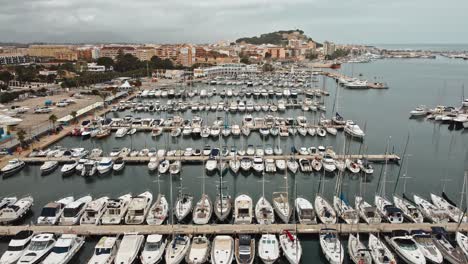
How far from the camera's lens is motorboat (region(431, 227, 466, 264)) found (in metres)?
15.8

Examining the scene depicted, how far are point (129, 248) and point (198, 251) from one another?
10.3 ft

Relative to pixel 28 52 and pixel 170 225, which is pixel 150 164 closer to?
pixel 170 225

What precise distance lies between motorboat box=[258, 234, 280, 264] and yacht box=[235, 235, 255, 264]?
38 cm

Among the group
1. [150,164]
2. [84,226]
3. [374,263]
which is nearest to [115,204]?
[84,226]

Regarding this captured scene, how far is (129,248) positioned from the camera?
16188mm

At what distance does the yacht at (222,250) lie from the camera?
1552 centimetres

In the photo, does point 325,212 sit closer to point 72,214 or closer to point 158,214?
point 158,214

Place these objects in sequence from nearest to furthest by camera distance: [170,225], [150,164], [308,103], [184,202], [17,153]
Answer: [170,225] < [184,202] < [150,164] < [17,153] < [308,103]

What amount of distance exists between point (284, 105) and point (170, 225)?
36.6m

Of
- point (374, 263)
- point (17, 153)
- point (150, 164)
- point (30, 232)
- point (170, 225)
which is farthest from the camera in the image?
point (17, 153)

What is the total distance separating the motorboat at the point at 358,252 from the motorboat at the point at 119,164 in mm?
18764

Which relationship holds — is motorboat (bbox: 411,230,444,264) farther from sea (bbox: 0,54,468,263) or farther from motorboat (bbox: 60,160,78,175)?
motorboat (bbox: 60,160,78,175)

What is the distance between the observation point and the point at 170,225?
18719 millimetres

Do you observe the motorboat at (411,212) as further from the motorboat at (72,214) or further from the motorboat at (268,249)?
the motorboat at (72,214)
